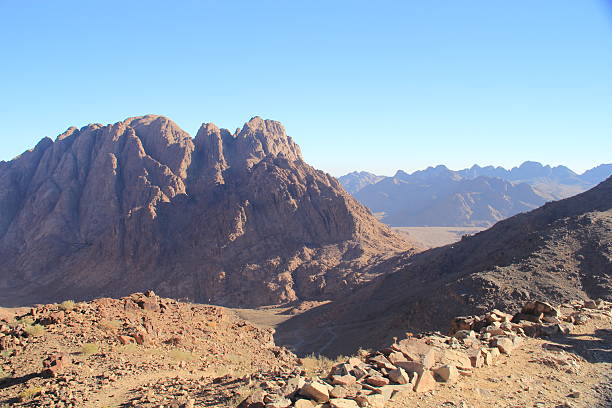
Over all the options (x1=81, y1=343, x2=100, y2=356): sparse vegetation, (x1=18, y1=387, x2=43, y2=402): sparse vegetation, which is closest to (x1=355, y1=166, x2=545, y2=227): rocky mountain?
(x1=81, y1=343, x2=100, y2=356): sparse vegetation

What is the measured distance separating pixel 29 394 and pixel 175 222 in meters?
55.6

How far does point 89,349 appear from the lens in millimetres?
14688

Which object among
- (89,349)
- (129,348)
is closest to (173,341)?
(129,348)

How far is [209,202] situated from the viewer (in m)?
66.5

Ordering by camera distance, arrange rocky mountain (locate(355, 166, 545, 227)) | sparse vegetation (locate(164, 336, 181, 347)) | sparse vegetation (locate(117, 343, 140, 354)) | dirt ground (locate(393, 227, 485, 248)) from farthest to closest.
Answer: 1. rocky mountain (locate(355, 166, 545, 227))
2. dirt ground (locate(393, 227, 485, 248))
3. sparse vegetation (locate(164, 336, 181, 347))
4. sparse vegetation (locate(117, 343, 140, 354))

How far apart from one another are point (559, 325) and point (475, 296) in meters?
12.6

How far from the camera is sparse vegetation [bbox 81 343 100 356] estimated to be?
14.6m

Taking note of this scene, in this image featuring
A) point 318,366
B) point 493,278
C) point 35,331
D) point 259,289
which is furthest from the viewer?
point 259,289

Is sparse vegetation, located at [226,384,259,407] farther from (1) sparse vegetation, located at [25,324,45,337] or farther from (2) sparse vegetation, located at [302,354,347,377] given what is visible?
(1) sparse vegetation, located at [25,324,45,337]

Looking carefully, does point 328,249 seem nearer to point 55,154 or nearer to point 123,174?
point 123,174

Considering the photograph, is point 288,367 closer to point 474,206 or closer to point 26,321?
point 26,321

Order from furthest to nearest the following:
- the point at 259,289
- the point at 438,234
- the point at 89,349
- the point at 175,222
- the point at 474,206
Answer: the point at 474,206 → the point at 438,234 → the point at 175,222 → the point at 259,289 → the point at 89,349

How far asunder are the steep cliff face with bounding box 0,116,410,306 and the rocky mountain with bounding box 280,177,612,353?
1095 centimetres

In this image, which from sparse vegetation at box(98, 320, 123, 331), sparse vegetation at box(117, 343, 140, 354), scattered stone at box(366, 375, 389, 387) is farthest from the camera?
sparse vegetation at box(98, 320, 123, 331)
